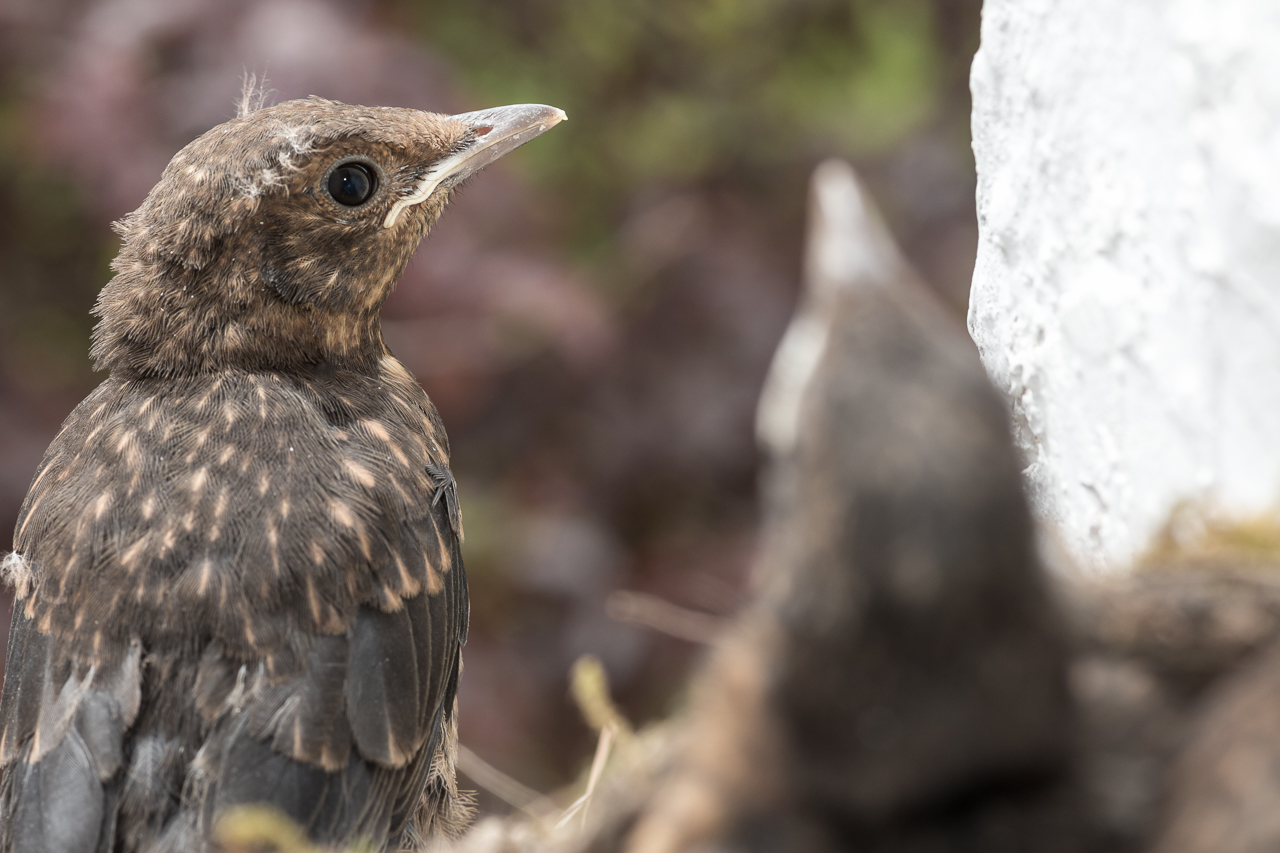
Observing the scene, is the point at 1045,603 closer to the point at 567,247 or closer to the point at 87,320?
the point at 567,247

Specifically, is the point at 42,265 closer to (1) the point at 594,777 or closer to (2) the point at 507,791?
(2) the point at 507,791

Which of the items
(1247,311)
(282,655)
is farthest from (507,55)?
(1247,311)

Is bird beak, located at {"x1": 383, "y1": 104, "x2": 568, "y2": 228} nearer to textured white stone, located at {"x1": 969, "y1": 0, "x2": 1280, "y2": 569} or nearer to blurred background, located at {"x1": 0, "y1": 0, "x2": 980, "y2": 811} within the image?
blurred background, located at {"x1": 0, "y1": 0, "x2": 980, "y2": 811}

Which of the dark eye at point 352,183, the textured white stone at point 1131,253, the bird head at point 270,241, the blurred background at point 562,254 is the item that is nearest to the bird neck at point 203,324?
the bird head at point 270,241

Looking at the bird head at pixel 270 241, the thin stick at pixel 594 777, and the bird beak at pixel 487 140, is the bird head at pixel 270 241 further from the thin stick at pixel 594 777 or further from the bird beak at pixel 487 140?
the thin stick at pixel 594 777

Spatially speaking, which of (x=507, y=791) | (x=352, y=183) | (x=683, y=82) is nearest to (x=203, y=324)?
(x=352, y=183)

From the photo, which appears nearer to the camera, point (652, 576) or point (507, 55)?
point (652, 576)
